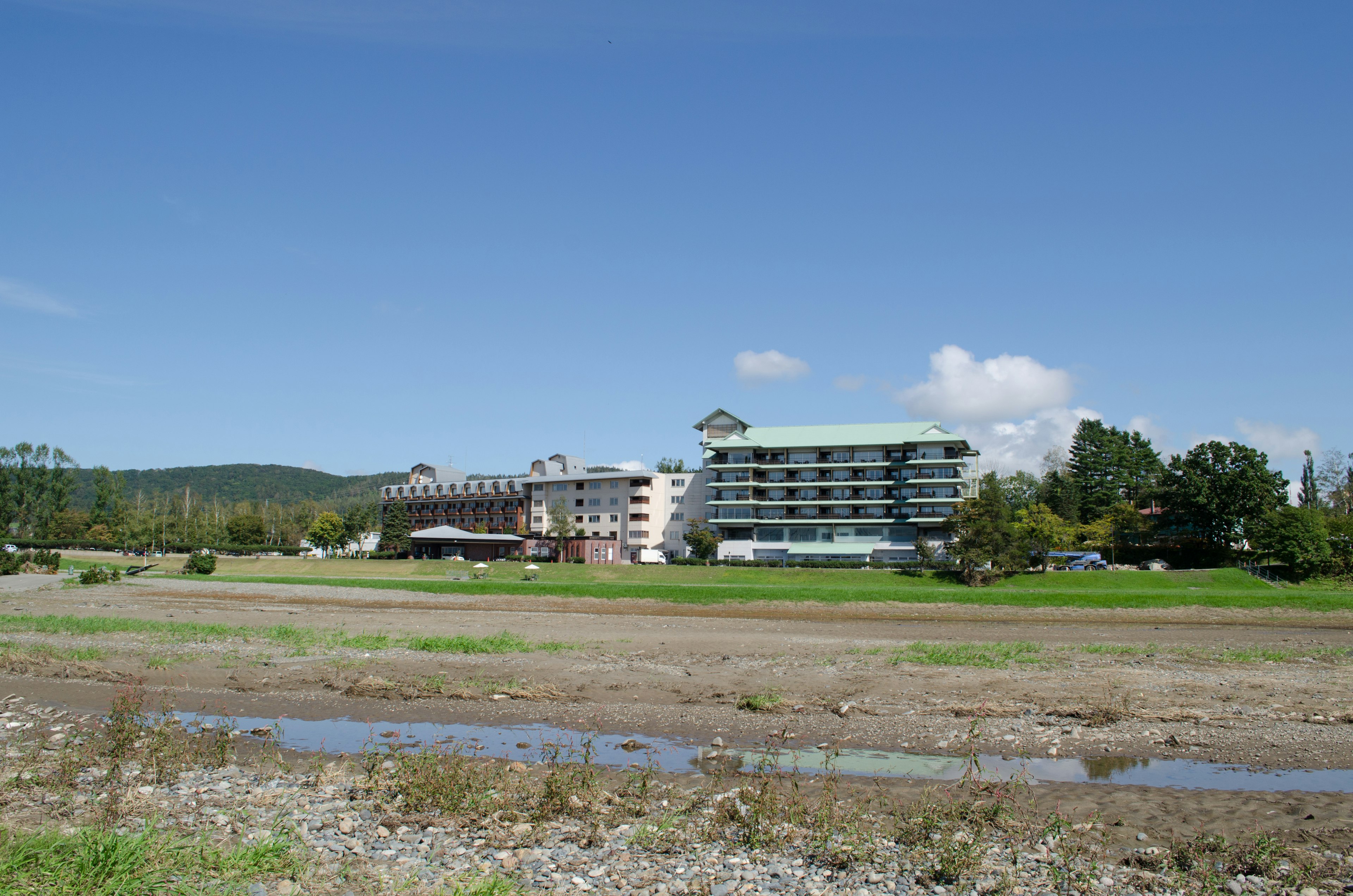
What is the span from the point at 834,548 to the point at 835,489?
9.68m

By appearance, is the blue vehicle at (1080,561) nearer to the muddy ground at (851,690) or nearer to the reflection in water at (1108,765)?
the muddy ground at (851,690)

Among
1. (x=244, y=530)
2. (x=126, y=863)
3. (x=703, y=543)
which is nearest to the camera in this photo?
(x=126, y=863)

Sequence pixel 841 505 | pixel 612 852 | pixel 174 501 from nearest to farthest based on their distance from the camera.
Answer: pixel 612 852 < pixel 841 505 < pixel 174 501

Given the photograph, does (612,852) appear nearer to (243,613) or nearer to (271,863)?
(271,863)

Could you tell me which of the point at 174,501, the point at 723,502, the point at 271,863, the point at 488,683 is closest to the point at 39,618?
the point at 488,683

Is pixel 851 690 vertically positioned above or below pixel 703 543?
below

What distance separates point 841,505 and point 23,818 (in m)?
103

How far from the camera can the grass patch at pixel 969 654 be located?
92.2ft

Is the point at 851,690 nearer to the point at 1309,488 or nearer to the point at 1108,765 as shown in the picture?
the point at 1108,765

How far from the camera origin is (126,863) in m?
8.90

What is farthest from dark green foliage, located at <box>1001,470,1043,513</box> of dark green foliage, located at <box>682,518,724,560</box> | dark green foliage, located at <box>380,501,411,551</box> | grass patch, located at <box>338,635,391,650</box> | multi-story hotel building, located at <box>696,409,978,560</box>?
grass patch, located at <box>338,635,391,650</box>

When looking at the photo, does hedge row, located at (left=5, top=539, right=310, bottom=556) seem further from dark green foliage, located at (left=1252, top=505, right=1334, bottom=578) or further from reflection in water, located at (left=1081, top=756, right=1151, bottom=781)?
reflection in water, located at (left=1081, top=756, right=1151, bottom=781)

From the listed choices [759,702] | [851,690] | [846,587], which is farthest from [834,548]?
[759,702]

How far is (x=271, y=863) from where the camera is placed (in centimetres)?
966
